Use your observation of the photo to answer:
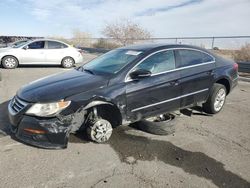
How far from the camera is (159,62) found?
5.18 m

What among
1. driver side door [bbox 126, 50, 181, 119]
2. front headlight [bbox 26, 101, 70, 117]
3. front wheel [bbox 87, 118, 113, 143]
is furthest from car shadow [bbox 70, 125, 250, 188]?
front headlight [bbox 26, 101, 70, 117]

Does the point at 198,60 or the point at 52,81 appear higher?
the point at 198,60

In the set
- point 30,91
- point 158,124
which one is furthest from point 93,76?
point 158,124

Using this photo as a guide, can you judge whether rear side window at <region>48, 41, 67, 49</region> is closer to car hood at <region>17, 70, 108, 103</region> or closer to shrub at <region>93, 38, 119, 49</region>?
car hood at <region>17, 70, 108, 103</region>

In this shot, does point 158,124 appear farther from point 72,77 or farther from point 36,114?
point 36,114

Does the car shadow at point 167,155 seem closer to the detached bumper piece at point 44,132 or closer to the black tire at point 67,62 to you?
the detached bumper piece at point 44,132

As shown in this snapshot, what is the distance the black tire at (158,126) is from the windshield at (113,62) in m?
1.09

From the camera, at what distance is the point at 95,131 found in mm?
4555

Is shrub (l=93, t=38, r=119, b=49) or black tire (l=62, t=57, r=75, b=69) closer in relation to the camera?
black tire (l=62, t=57, r=75, b=69)

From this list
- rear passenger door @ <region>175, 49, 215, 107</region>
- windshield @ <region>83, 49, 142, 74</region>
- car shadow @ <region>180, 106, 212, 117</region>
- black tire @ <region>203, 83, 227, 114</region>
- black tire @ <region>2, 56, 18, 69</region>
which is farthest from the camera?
black tire @ <region>2, 56, 18, 69</region>

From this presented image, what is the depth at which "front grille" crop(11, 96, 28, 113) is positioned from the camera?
170 inches

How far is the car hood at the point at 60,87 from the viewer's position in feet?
14.1

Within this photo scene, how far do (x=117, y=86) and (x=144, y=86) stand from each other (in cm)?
51

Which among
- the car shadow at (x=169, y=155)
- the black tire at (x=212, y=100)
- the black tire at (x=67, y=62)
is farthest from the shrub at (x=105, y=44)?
the car shadow at (x=169, y=155)
